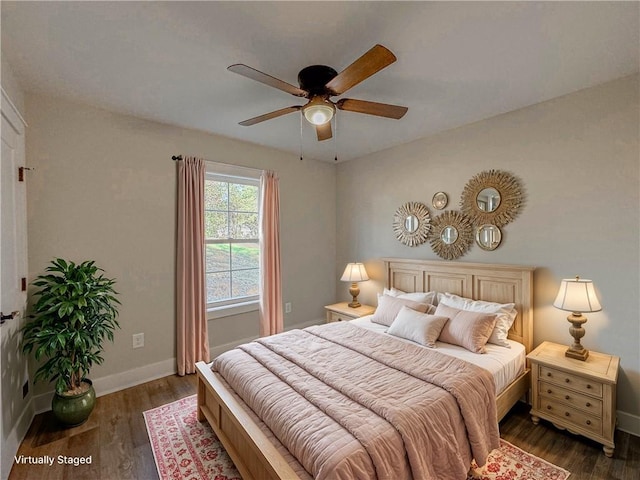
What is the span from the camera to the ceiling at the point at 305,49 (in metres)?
1.56

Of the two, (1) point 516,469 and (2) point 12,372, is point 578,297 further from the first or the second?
(2) point 12,372

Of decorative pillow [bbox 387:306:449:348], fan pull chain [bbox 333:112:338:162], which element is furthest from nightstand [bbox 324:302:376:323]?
fan pull chain [bbox 333:112:338:162]


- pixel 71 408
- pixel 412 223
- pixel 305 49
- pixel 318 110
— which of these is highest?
pixel 305 49

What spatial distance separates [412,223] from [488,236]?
88 cm

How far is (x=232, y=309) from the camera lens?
3.63 m

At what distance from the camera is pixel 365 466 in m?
1.30

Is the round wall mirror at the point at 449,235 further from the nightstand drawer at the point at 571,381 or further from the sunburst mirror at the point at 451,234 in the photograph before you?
the nightstand drawer at the point at 571,381

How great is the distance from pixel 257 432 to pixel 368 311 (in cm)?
240

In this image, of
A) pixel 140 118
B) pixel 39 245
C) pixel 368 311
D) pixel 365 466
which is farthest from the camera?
pixel 368 311

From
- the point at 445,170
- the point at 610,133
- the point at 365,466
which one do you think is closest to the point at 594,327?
the point at 610,133

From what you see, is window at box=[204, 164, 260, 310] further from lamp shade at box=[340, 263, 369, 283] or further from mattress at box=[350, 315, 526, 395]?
mattress at box=[350, 315, 526, 395]

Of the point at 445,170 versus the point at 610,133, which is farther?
the point at 445,170

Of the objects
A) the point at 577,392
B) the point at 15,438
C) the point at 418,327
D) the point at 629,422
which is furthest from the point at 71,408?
the point at 629,422

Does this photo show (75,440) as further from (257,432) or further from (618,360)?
(618,360)
